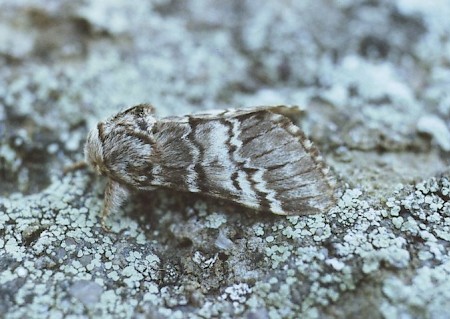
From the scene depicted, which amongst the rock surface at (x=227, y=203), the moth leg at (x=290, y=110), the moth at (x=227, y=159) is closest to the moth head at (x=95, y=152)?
the moth at (x=227, y=159)

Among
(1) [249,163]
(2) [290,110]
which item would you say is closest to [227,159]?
(1) [249,163]

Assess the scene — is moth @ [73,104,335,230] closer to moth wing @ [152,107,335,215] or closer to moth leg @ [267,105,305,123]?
moth wing @ [152,107,335,215]

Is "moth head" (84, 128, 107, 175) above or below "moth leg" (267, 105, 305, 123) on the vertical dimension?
below

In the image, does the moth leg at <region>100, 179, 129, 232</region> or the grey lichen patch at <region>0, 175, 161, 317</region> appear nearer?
the grey lichen patch at <region>0, 175, 161, 317</region>

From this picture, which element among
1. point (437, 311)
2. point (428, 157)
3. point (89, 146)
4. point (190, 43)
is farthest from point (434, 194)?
point (190, 43)

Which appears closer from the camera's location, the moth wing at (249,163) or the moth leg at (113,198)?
the moth wing at (249,163)

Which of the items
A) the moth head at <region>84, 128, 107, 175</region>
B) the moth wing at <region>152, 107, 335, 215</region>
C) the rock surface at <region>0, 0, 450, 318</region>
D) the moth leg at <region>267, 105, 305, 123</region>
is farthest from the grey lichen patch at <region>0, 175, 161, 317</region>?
the moth leg at <region>267, 105, 305, 123</region>

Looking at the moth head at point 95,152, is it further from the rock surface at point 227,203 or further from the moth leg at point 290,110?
the moth leg at point 290,110

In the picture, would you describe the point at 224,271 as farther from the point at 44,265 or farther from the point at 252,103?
the point at 252,103
